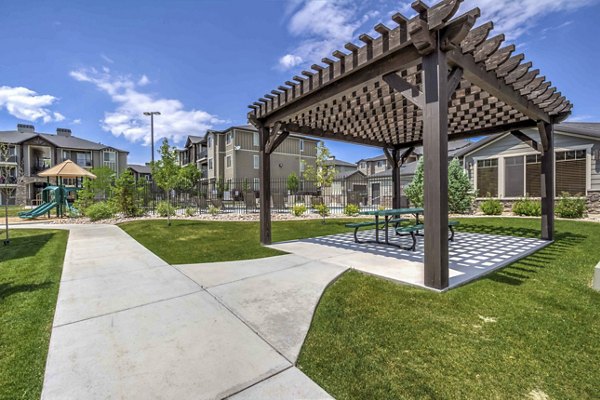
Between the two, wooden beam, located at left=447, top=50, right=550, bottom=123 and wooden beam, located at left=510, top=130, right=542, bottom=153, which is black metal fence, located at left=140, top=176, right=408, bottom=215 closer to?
wooden beam, located at left=510, top=130, right=542, bottom=153

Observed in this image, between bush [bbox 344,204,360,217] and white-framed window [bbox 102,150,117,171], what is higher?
white-framed window [bbox 102,150,117,171]

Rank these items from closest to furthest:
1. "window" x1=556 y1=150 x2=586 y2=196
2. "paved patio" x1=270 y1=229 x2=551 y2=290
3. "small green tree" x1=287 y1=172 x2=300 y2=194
Answer: 1. "paved patio" x1=270 y1=229 x2=551 y2=290
2. "window" x1=556 y1=150 x2=586 y2=196
3. "small green tree" x1=287 y1=172 x2=300 y2=194

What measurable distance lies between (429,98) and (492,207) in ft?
43.1

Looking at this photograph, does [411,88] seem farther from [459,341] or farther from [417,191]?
[417,191]

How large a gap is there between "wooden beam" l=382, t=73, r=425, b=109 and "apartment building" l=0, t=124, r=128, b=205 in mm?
31596

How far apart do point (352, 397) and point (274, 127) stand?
598 centimetres

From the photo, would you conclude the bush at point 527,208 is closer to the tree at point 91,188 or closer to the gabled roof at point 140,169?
the tree at point 91,188

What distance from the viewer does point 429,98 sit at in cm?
342

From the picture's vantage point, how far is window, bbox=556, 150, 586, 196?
12.0 metres

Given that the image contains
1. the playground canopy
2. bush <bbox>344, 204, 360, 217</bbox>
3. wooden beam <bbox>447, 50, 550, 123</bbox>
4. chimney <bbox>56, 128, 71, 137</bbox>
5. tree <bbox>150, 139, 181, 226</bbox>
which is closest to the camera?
wooden beam <bbox>447, 50, 550, 123</bbox>

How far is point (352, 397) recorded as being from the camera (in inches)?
65.9

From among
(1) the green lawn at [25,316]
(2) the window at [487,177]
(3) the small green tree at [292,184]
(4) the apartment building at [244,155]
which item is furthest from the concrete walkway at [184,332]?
(3) the small green tree at [292,184]

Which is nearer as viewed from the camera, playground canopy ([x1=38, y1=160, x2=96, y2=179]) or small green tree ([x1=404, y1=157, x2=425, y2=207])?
small green tree ([x1=404, y1=157, x2=425, y2=207])

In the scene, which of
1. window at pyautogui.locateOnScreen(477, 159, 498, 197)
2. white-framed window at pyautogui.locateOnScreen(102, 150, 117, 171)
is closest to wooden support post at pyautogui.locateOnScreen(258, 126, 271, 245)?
window at pyautogui.locateOnScreen(477, 159, 498, 197)
